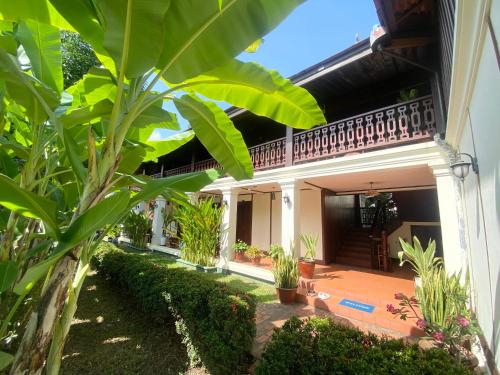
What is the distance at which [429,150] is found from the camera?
5082 mm

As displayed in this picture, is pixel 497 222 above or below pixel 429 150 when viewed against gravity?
below

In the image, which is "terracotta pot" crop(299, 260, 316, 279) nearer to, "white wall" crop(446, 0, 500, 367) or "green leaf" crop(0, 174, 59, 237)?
"white wall" crop(446, 0, 500, 367)

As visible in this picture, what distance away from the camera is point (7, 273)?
119 centimetres

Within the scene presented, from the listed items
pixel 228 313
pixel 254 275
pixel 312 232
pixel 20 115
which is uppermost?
pixel 20 115

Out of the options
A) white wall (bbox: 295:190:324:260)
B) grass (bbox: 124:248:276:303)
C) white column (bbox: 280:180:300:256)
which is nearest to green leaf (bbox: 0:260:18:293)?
grass (bbox: 124:248:276:303)

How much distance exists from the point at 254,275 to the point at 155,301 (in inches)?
165

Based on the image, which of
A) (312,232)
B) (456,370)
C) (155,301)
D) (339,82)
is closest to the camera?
(456,370)

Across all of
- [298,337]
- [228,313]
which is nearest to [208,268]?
[228,313]

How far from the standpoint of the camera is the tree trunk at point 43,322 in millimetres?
1143

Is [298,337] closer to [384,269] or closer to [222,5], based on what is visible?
[222,5]

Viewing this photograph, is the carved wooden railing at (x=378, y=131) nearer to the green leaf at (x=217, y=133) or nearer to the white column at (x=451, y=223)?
the white column at (x=451, y=223)

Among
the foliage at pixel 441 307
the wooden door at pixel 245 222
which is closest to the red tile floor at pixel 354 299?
the foliage at pixel 441 307

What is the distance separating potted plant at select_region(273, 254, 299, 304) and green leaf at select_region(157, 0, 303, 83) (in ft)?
16.9

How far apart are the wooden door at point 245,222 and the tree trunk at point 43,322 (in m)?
11.2
